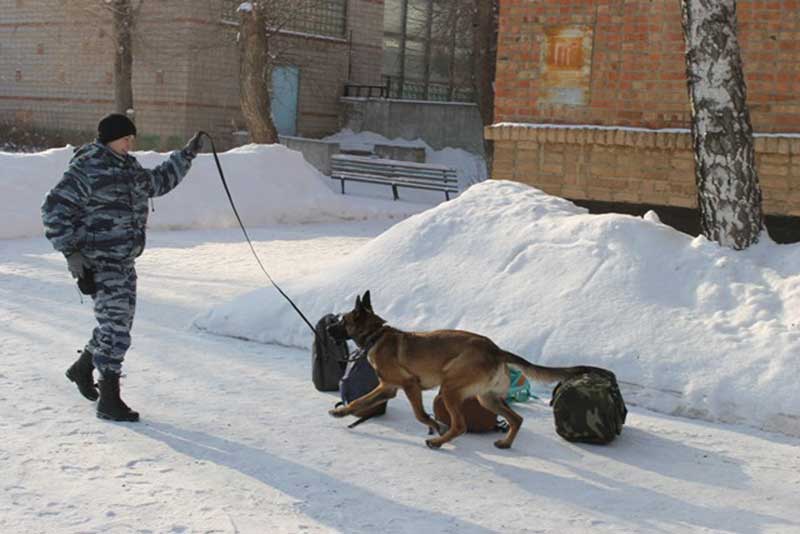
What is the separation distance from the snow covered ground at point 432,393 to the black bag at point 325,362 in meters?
0.11

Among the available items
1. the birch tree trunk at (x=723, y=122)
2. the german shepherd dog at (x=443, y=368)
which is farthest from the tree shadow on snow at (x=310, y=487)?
the birch tree trunk at (x=723, y=122)

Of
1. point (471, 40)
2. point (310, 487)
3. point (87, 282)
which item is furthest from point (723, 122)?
point (471, 40)

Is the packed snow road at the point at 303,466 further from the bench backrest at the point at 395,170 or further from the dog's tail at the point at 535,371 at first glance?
the bench backrest at the point at 395,170

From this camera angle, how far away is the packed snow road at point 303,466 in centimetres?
418

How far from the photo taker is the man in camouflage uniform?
17.5 ft

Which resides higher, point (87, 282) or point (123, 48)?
point (123, 48)

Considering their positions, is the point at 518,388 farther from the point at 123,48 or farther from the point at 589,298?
the point at 123,48

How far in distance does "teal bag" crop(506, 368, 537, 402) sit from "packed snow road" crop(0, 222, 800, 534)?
8 centimetres

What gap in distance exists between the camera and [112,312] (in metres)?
5.44

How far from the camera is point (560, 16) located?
36.7ft

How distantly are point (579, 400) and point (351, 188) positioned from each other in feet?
59.8

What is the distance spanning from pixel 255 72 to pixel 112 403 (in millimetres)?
14982

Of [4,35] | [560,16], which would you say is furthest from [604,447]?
[4,35]

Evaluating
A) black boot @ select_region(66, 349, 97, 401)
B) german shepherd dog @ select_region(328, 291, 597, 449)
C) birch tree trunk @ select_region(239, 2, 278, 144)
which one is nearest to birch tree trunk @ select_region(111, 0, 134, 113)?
birch tree trunk @ select_region(239, 2, 278, 144)
